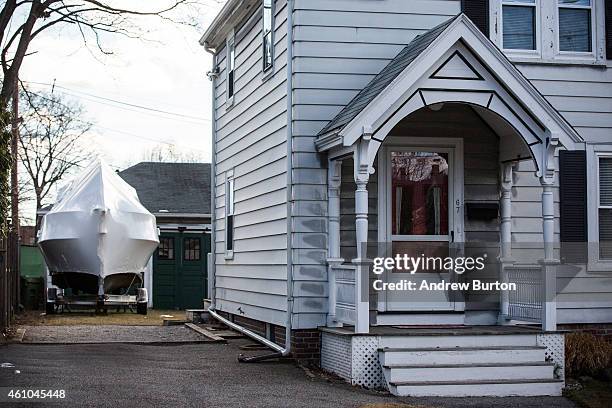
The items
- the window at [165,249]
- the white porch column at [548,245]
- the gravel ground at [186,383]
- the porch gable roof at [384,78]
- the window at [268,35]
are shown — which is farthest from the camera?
the window at [165,249]

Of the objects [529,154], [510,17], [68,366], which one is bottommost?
[68,366]

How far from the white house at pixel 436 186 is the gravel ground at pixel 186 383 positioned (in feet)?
1.77

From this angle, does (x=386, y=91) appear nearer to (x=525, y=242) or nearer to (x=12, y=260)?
(x=525, y=242)

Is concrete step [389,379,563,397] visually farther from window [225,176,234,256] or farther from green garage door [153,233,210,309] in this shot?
green garage door [153,233,210,309]

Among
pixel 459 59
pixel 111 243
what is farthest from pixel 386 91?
pixel 111 243

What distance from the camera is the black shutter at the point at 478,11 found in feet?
45.5

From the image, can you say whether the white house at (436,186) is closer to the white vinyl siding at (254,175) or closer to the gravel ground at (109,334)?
the white vinyl siding at (254,175)

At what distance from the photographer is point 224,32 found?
19531 millimetres

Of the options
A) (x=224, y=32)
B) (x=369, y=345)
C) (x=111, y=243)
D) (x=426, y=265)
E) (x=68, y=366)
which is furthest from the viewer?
(x=111, y=243)

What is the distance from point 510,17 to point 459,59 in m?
2.86

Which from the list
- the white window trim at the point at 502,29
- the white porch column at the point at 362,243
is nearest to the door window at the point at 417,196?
the white porch column at the point at 362,243

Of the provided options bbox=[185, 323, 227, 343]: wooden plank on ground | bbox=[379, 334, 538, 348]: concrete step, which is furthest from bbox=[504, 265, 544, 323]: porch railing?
bbox=[185, 323, 227, 343]: wooden plank on ground

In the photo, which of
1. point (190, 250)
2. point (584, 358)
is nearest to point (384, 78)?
point (584, 358)

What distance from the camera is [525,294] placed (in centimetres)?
1313
